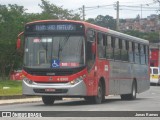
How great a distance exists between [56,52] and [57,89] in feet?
4.72

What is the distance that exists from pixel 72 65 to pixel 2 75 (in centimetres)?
3167

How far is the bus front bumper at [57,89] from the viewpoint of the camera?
22359 mm

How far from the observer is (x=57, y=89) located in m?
22.5

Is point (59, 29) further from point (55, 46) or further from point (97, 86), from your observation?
point (97, 86)

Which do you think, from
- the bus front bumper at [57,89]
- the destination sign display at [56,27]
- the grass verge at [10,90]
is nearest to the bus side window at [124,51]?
the destination sign display at [56,27]

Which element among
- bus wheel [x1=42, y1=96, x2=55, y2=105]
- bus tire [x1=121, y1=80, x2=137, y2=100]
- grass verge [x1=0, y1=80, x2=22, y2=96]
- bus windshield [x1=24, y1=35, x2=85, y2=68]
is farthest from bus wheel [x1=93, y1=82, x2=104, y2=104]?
grass verge [x1=0, y1=80, x2=22, y2=96]

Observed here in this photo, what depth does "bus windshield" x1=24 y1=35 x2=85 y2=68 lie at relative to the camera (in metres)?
22.6

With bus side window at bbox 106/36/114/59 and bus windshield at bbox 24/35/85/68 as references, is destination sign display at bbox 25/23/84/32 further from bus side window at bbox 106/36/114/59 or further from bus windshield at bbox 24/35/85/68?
bus side window at bbox 106/36/114/59

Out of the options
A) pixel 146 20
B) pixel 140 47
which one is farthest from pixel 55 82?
pixel 146 20

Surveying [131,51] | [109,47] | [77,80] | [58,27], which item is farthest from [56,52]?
[131,51]

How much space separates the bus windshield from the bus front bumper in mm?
726

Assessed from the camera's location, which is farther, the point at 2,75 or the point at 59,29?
the point at 2,75

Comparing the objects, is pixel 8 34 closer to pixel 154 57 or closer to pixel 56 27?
pixel 56 27

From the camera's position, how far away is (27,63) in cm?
2302
